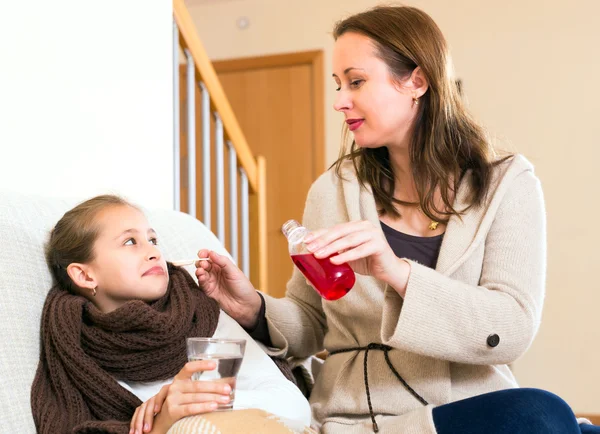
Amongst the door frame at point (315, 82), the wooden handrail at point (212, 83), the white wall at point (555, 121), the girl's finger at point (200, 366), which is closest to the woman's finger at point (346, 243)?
the girl's finger at point (200, 366)

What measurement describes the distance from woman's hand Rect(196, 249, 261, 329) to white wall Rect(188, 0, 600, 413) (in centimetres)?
291

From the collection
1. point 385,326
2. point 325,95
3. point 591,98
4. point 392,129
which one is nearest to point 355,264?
point 385,326

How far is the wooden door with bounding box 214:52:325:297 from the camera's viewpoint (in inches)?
199

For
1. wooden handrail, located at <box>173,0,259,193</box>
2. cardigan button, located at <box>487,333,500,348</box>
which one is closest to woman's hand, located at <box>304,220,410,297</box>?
cardigan button, located at <box>487,333,500,348</box>

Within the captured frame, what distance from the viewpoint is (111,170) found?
6.72ft

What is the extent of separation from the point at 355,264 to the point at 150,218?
0.59m

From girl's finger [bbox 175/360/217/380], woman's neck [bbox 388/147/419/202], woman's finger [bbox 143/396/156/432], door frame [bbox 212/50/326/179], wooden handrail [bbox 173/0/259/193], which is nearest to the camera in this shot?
girl's finger [bbox 175/360/217/380]

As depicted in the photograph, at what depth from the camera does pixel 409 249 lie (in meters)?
1.56

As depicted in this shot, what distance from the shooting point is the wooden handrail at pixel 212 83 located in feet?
8.93

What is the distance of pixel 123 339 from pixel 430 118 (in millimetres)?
849

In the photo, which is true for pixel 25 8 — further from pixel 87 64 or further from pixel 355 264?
pixel 355 264

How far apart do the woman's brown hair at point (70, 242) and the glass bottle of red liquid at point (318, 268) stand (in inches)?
16.5

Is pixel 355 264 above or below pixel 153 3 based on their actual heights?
below

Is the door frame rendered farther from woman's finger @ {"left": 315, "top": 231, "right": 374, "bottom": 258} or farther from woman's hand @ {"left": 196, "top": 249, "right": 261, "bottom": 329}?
woman's finger @ {"left": 315, "top": 231, "right": 374, "bottom": 258}
